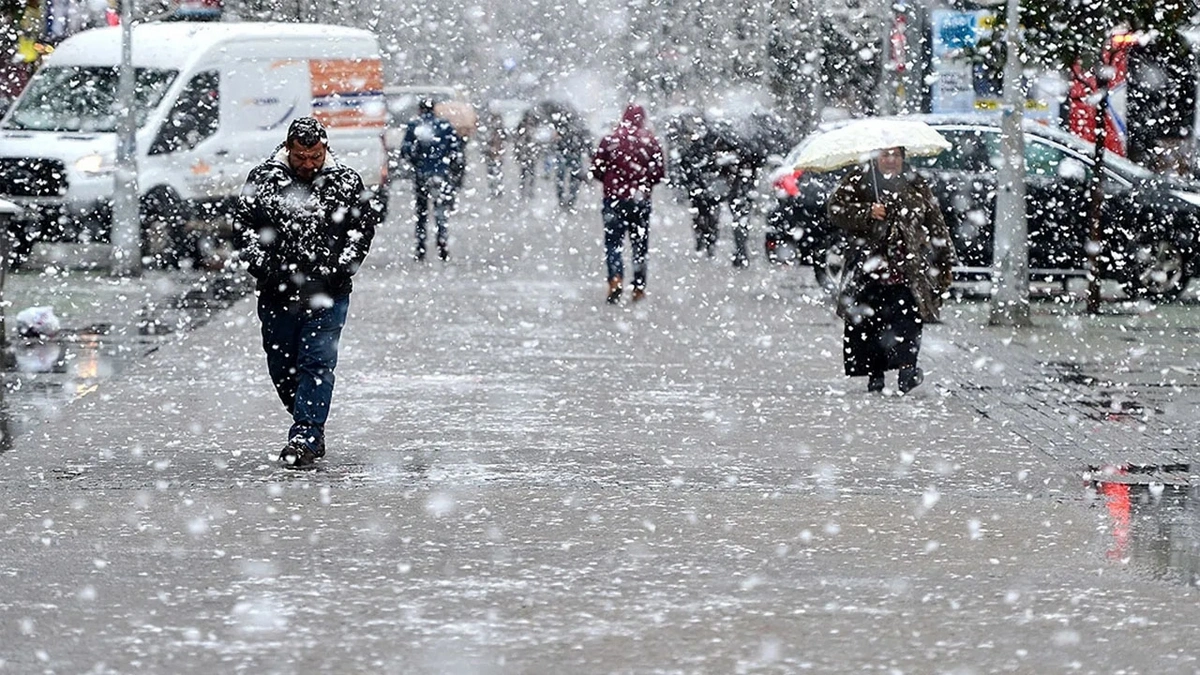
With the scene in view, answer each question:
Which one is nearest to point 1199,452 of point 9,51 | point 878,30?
point 9,51

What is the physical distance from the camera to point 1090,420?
1232 cm

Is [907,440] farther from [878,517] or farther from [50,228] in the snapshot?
[50,228]

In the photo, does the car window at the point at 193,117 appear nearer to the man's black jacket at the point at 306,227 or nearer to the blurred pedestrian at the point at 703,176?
the blurred pedestrian at the point at 703,176

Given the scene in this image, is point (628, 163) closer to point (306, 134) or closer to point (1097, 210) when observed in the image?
point (1097, 210)

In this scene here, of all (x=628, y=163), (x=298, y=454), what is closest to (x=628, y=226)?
(x=628, y=163)

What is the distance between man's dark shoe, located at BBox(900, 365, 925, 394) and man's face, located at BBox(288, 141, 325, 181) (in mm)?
4124

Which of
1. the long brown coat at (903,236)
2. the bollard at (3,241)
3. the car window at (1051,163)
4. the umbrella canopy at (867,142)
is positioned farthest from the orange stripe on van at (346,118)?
the long brown coat at (903,236)

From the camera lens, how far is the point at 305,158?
1053 cm

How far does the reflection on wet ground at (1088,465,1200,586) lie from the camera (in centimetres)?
812

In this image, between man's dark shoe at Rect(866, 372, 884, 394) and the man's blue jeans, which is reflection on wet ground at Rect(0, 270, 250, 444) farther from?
man's dark shoe at Rect(866, 372, 884, 394)

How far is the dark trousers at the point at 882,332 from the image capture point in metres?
13.5

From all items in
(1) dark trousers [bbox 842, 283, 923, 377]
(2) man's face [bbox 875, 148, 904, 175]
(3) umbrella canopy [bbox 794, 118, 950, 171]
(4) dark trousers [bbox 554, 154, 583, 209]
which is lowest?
(4) dark trousers [bbox 554, 154, 583, 209]

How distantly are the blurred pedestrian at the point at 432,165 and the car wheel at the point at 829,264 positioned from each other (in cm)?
476

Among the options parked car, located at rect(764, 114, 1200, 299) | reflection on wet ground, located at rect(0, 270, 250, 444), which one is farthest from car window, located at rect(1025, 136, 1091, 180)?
reflection on wet ground, located at rect(0, 270, 250, 444)
